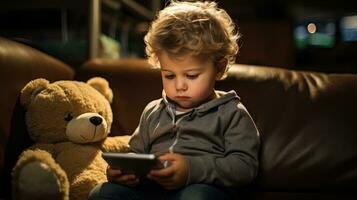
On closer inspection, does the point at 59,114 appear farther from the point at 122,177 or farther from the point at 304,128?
the point at 304,128

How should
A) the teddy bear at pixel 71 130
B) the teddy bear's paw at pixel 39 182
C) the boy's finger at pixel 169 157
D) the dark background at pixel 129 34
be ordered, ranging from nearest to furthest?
the boy's finger at pixel 169 157 → the teddy bear's paw at pixel 39 182 → the teddy bear at pixel 71 130 → the dark background at pixel 129 34

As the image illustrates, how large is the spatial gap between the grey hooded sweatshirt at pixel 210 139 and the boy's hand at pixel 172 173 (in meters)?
0.02

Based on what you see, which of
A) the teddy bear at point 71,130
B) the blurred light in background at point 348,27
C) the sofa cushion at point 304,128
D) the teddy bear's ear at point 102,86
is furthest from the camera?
the blurred light in background at point 348,27

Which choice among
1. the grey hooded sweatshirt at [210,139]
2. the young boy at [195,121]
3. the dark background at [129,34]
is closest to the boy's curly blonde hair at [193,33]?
the young boy at [195,121]

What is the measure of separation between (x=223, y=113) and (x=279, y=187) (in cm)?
36

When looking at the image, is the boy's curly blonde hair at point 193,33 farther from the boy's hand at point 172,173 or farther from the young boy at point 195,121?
the boy's hand at point 172,173

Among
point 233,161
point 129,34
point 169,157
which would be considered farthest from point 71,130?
point 129,34

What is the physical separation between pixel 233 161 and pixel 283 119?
412mm

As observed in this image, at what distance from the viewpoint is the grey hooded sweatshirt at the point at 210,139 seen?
1.18m

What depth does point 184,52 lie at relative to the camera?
1230 millimetres

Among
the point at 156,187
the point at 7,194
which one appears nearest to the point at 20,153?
the point at 7,194

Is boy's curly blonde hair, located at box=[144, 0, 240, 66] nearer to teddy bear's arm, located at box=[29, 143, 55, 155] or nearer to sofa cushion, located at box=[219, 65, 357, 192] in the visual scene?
sofa cushion, located at box=[219, 65, 357, 192]

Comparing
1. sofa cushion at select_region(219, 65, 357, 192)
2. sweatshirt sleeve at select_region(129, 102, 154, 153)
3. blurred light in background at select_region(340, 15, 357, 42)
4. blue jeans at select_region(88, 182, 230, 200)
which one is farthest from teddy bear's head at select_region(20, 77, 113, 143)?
blurred light in background at select_region(340, 15, 357, 42)

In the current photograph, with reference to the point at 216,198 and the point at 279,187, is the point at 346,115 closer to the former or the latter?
the point at 279,187
